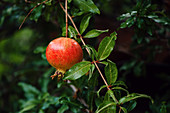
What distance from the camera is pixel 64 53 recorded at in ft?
1.99

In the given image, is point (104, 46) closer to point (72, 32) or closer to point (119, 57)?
point (72, 32)

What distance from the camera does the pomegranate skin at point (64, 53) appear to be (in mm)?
607

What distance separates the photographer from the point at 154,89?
1.62 metres

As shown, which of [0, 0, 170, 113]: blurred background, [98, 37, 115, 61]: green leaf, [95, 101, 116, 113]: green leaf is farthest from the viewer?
[0, 0, 170, 113]: blurred background

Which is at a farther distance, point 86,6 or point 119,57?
point 119,57

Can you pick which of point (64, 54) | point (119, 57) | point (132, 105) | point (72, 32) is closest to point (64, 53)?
point (64, 54)

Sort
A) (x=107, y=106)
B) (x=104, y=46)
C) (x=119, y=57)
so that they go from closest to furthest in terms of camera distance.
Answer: (x=107, y=106), (x=104, y=46), (x=119, y=57)

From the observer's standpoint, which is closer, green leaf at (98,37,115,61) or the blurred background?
green leaf at (98,37,115,61)

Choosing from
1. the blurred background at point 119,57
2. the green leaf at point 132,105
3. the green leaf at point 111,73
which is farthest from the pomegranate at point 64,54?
the blurred background at point 119,57

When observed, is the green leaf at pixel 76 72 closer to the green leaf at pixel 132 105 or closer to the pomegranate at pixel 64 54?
the pomegranate at pixel 64 54

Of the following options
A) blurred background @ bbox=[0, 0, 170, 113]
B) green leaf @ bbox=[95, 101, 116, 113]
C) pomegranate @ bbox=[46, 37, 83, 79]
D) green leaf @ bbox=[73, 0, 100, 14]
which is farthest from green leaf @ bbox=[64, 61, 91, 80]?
blurred background @ bbox=[0, 0, 170, 113]

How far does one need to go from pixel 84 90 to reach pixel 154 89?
922 millimetres

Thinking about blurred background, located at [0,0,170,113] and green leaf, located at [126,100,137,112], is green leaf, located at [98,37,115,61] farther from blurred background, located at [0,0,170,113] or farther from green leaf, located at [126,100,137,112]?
blurred background, located at [0,0,170,113]

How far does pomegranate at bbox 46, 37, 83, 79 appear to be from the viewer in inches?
23.9
